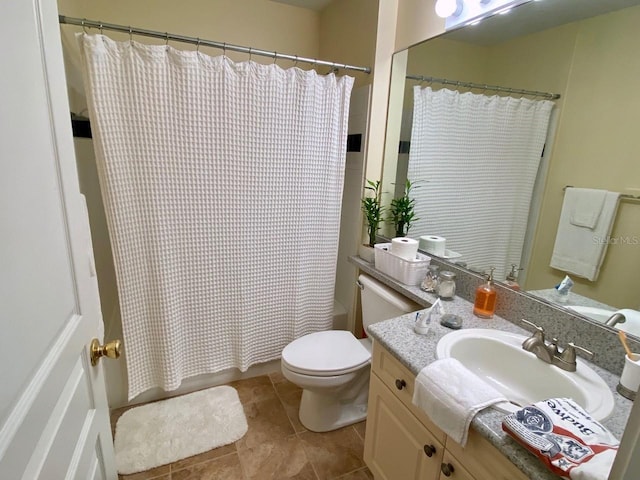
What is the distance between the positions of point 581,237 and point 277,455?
1.62 meters

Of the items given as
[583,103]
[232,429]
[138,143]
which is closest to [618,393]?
[583,103]

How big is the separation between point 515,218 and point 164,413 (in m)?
2.05

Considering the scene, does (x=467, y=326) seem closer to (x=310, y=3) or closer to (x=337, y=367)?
(x=337, y=367)

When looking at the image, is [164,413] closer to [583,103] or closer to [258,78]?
[258,78]

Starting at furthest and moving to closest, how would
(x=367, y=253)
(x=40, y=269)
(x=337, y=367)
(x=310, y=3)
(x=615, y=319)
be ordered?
(x=310, y=3)
(x=367, y=253)
(x=337, y=367)
(x=615, y=319)
(x=40, y=269)

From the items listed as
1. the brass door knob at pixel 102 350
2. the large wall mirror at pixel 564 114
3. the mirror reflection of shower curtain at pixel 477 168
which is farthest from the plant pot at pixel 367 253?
the brass door knob at pixel 102 350

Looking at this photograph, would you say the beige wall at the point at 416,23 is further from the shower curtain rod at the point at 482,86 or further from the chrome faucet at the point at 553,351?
the chrome faucet at the point at 553,351

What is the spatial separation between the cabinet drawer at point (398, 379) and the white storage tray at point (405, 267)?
1.59ft

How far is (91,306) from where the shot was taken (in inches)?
33.9

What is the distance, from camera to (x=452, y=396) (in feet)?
2.79

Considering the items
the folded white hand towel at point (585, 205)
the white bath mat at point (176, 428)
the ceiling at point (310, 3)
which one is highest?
the ceiling at point (310, 3)

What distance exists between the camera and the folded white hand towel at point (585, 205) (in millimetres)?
1082

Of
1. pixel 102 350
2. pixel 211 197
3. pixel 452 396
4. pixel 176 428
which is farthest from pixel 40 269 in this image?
pixel 176 428

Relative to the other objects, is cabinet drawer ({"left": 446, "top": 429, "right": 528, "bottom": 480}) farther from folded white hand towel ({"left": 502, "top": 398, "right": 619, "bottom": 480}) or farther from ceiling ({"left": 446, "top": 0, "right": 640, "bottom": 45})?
ceiling ({"left": 446, "top": 0, "right": 640, "bottom": 45})
